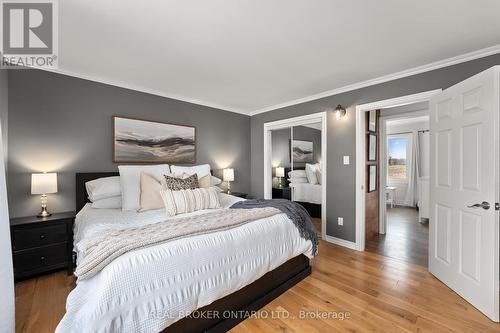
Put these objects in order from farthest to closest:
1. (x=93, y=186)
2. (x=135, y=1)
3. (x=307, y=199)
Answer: (x=307, y=199)
(x=93, y=186)
(x=135, y=1)

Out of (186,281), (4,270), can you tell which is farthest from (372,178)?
(4,270)

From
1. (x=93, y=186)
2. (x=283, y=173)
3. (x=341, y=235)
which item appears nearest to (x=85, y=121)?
(x=93, y=186)

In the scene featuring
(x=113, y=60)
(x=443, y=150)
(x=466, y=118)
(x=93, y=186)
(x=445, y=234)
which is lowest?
(x=445, y=234)

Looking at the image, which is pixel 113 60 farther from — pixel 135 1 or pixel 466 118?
pixel 466 118

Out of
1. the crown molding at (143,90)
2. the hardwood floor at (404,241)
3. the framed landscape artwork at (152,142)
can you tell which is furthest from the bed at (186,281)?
the crown molding at (143,90)

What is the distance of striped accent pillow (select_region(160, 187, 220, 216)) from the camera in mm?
2351

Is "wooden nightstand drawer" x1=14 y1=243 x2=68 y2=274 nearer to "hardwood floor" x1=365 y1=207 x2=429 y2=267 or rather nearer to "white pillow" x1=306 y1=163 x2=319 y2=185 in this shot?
"white pillow" x1=306 y1=163 x2=319 y2=185

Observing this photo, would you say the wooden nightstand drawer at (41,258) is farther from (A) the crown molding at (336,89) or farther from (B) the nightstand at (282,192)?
(B) the nightstand at (282,192)

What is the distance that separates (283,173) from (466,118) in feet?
9.41

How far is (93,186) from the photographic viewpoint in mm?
2707

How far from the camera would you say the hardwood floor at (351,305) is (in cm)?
172

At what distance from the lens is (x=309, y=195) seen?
4.24m

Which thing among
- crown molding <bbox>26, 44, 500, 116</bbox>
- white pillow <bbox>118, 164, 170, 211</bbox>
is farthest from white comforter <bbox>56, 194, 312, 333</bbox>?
crown molding <bbox>26, 44, 500, 116</bbox>

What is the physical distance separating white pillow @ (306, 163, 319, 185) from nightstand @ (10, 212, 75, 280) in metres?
3.61
